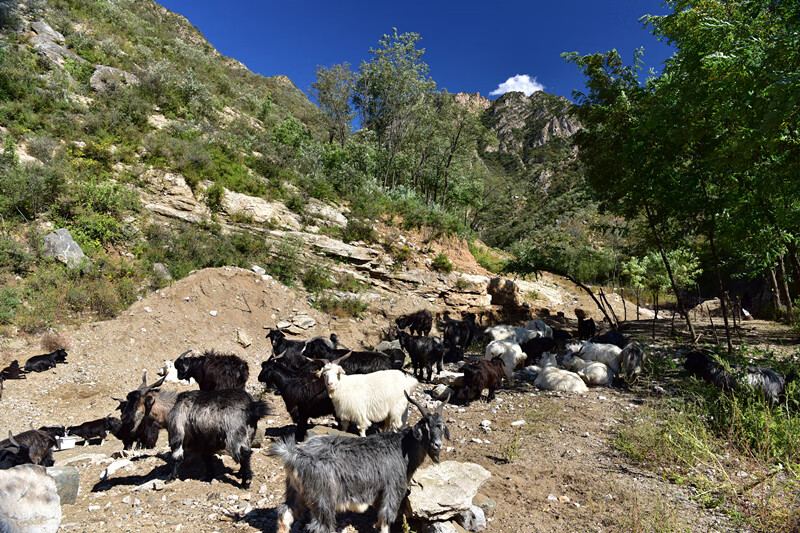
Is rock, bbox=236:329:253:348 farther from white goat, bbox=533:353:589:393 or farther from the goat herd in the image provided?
white goat, bbox=533:353:589:393

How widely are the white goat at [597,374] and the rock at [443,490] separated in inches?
223

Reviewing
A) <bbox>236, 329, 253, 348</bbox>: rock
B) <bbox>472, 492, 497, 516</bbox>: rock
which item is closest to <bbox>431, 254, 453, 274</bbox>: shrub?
<bbox>236, 329, 253, 348</bbox>: rock

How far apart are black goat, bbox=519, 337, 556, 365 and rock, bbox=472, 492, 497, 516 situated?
7471 millimetres

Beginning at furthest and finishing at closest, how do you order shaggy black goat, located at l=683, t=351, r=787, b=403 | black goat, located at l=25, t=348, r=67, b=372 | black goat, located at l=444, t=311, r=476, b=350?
black goat, located at l=444, t=311, r=476, b=350 < black goat, located at l=25, t=348, r=67, b=372 < shaggy black goat, located at l=683, t=351, r=787, b=403

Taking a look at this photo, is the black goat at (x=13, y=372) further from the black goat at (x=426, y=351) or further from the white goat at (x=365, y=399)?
the black goat at (x=426, y=351)

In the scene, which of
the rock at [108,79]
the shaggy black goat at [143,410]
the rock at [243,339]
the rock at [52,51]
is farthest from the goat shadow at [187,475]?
the rock at [52,51]

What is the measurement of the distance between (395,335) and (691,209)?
9.01 m

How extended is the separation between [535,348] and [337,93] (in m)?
21.3

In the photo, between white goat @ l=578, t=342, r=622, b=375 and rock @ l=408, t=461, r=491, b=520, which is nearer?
rock @ l=408, t=461, r=491, b=520

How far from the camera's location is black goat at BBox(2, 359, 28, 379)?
7490 millimetres

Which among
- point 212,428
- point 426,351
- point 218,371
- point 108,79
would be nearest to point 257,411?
point 212,428

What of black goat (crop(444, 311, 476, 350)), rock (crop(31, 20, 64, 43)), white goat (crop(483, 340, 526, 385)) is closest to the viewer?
white goat (crop(483, 340, 526, 385))

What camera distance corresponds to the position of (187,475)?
4.91 metres

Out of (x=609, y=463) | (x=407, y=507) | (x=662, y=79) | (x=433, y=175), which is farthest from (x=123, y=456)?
(x=433, y=175)
